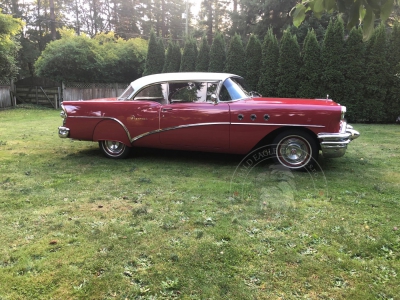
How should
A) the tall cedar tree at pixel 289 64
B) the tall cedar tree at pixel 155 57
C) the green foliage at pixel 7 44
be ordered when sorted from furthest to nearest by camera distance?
the tall cedar tree at pixel 155 57 < the green foliage at pixel 7 44 < the tall cedar tree at pixel 289 64

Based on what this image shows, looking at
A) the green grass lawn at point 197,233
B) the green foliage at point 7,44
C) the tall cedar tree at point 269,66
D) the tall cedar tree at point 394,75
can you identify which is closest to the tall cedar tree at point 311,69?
the tall cedar tree at point 269,66

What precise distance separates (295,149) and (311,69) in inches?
325

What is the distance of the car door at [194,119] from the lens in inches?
202

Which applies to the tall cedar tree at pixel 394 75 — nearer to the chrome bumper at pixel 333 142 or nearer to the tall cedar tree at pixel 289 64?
the tall cedar tree at pixel 289 64

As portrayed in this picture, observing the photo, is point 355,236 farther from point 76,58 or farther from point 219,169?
point 76,58

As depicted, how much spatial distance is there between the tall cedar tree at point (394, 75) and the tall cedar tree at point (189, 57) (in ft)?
27.6

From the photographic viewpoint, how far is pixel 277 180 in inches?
183

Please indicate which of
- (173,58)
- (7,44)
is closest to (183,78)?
(173,58)

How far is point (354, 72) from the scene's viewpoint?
1145 cm

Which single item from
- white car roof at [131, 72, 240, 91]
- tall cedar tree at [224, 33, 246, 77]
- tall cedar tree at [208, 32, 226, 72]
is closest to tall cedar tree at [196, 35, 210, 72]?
tall cedar tree at [208, 32, 226, 72]

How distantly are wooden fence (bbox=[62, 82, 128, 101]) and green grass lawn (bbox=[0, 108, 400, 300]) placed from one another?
48.9 feet

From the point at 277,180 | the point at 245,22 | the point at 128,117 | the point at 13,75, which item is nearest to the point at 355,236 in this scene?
the point at 277,180

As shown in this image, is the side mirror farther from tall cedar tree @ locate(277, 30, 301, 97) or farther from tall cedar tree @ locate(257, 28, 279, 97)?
tall cedar tree @ locate(257, 28, 279, 97)

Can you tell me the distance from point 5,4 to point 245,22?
90.0 ft
